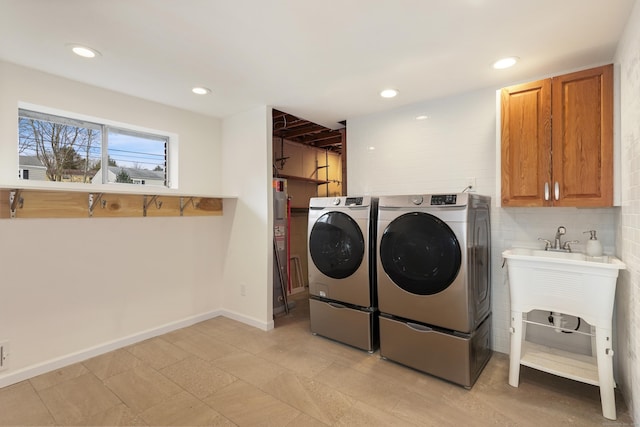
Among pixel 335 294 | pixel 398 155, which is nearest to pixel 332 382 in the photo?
pixel 335 294

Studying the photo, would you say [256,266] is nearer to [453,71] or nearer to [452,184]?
[452,184]

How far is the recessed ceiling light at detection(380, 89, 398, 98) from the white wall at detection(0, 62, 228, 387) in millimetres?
1965

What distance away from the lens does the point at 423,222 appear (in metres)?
2.30

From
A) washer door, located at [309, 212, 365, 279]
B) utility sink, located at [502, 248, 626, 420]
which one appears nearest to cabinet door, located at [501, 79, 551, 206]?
utility sink, located at [502, 248, 626, 420]

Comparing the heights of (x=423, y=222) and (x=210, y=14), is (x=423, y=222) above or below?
below

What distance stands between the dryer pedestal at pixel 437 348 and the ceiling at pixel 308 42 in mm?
1963

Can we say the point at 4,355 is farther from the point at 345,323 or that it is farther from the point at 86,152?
the point at 345,323

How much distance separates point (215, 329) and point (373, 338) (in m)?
1.65

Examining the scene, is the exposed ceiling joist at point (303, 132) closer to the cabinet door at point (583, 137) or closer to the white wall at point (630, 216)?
the cabinet door at point (583, 137)

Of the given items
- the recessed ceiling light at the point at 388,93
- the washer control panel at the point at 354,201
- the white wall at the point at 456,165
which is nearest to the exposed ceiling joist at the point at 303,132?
the white wall at the point at 456,165

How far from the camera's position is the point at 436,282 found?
2244 mm

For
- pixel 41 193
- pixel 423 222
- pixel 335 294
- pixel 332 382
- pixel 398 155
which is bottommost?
pixel 332 382

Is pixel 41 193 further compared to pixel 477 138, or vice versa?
pixel 477 138

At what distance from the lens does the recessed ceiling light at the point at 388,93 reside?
2.78 m
